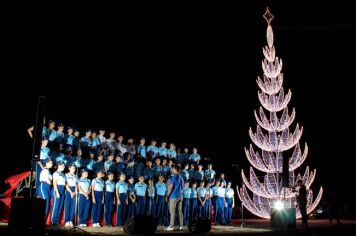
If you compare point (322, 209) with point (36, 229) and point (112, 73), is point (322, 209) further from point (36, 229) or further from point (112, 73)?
point (36, 229)

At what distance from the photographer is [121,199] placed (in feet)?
43.1

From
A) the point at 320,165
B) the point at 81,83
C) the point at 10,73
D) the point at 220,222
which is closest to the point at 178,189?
the point at 220,222

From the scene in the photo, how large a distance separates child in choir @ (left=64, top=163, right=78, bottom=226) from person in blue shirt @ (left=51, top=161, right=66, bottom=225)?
0.48ft

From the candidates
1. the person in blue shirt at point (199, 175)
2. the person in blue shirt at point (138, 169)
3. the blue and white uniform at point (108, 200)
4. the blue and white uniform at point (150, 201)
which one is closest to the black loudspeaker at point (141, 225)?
the blue and white uniform at point (108, 200)

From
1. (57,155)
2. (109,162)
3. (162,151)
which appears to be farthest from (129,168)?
(57,155)

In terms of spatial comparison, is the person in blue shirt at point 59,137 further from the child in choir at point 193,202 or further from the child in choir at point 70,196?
the child in choir at point 193,202

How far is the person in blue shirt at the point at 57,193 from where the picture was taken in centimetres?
1178

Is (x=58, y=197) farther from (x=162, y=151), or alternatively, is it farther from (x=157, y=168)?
(x=162, y=151)

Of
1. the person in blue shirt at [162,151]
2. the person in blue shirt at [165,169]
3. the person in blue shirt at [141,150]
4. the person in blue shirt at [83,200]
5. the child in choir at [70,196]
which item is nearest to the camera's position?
the child in choir at [70,196]

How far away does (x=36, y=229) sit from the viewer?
8.14m

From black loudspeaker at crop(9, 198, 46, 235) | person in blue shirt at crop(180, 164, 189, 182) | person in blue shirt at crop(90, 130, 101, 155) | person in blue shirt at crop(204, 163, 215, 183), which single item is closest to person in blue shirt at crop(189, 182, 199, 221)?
person in blue shirt at crop(180, 164, 189, 182)

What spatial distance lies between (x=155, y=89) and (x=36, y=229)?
21.7m

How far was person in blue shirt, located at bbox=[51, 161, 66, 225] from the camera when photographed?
11781mm

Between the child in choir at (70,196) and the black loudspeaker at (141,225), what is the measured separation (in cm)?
293
